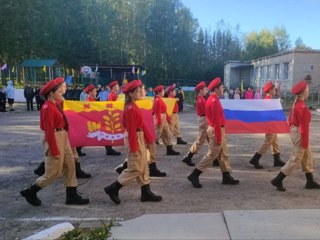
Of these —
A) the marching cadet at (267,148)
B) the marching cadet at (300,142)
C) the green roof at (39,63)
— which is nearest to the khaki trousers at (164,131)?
the marching cadet at (267,148)

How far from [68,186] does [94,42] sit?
153 ft

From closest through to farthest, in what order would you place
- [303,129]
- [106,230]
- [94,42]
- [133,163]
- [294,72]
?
[106,230] < [133,163] < [303,129] < [294,72] < [94,42]

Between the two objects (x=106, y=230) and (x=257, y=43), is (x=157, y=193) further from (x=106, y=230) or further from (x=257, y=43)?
(x=257, y=43)

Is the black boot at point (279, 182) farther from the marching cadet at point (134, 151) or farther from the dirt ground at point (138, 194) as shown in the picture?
the marching cadet at point (134, 151)

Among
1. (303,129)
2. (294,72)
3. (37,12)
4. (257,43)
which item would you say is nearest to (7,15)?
(37,12)

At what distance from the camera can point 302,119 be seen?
664 cm

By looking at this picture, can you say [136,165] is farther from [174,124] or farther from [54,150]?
[174,124]

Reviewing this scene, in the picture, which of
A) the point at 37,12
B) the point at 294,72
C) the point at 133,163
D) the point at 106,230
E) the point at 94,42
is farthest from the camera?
the point at 94,42

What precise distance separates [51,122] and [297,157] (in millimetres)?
4026

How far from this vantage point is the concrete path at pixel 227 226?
4539mm

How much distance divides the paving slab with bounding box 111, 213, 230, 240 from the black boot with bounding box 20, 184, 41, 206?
5.65 feet

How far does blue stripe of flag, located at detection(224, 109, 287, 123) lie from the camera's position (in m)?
9.13

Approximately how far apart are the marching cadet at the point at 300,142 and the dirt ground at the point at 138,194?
0.24 meters

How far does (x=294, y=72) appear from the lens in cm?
3544
